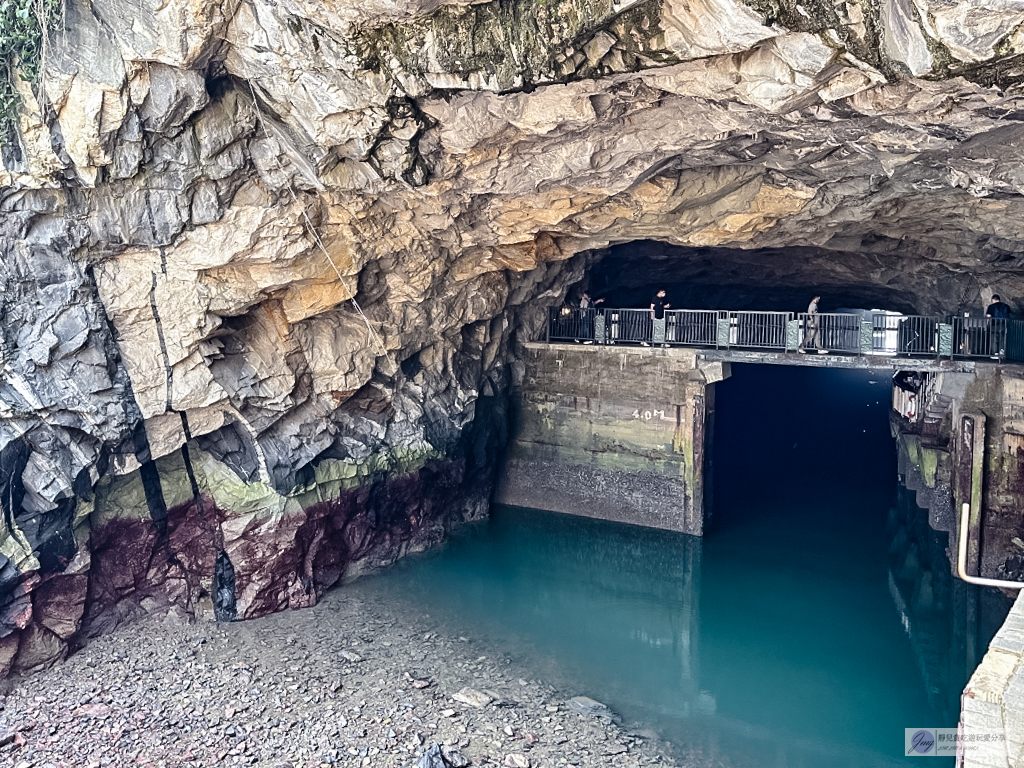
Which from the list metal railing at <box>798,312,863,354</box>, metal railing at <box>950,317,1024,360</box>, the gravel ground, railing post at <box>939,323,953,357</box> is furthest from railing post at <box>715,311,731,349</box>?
the gravel ground

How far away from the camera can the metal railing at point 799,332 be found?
15555 millimetres

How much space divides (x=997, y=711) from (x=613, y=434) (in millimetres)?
13562

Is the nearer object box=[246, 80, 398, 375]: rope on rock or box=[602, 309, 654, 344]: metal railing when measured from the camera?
box=[246, 80, 398, 375]: rope on rock

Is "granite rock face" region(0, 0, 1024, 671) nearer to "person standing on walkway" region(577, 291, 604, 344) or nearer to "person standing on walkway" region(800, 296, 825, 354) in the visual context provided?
"person standing on walkway" region(800, 296, 825, 354)

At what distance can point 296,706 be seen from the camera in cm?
1074

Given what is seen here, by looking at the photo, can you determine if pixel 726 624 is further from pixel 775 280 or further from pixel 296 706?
pixel 775 280

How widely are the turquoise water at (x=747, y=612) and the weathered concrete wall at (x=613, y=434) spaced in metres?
0.72

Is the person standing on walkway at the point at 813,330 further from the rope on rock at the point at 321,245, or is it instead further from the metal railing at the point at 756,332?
the rope on rock at the point at 321,245

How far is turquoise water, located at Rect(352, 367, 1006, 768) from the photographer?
11.0 metres

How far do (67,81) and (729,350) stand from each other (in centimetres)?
1338

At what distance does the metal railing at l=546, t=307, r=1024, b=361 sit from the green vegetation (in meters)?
12.5

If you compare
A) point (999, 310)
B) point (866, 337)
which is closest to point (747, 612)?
point (866, 337)

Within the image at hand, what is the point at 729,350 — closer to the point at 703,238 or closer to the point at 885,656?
the point at 703,238

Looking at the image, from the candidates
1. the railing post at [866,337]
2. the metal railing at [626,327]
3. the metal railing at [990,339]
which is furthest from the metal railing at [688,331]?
the metal railing at [990,339]
